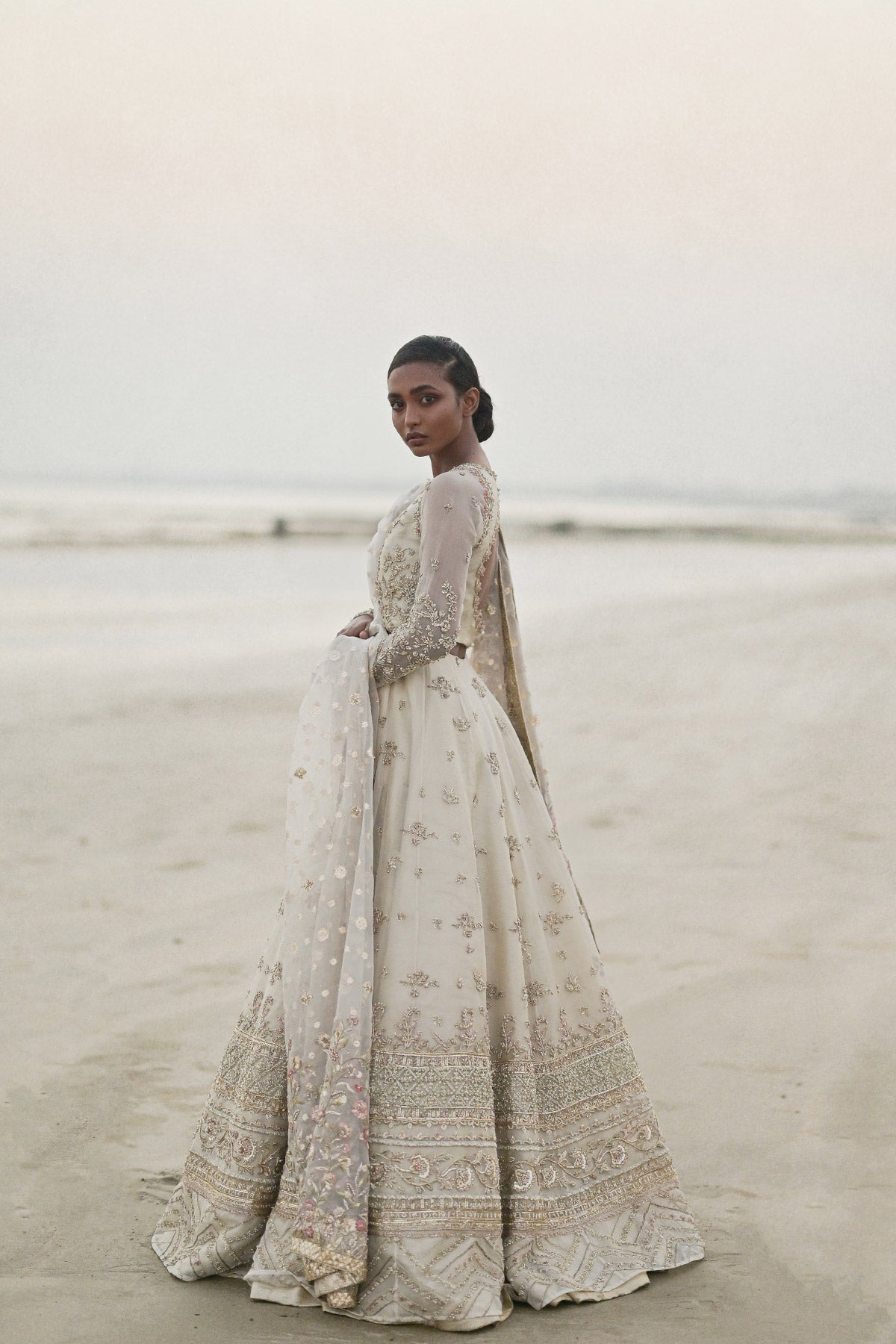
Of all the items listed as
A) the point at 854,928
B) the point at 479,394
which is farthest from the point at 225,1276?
the point at 854,928

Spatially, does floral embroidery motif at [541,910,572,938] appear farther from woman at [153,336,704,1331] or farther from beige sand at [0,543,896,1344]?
beige sand at [0,543,896,1344]

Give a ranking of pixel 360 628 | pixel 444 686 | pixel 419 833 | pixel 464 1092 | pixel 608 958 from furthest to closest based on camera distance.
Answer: pixel 608 958 < pixel 360 628 < pixel 444 686 < pixel 419 833 < pixel 464 1092

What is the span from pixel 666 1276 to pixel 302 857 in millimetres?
1250

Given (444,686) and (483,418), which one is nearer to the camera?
(444,686)

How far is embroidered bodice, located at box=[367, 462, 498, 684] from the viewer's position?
10.4 feet

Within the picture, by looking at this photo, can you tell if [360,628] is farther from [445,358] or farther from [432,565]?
[445,358]

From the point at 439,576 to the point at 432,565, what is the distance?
0.03 meters

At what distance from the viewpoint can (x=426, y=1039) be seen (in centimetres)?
304

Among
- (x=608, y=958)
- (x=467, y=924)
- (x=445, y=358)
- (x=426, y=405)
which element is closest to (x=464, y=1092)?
(x=467, y=924)

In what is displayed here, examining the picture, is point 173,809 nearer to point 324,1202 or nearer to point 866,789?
point 866,789

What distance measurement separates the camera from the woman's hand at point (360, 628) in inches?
134

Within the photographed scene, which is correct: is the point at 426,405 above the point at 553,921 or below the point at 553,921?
above

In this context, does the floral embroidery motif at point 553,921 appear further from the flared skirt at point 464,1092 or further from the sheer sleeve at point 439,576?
the sheer sleeve at point 439,576

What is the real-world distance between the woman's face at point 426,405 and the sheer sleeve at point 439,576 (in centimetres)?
14
